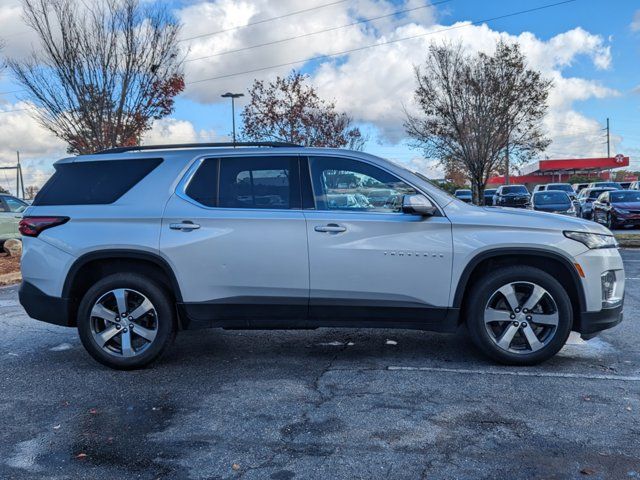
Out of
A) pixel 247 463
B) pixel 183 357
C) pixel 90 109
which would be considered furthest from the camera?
pixel 90 109

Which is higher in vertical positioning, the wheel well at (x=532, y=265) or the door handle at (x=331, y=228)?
the door handle at (x=331, y=228)

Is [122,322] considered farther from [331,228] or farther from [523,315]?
[523,315]

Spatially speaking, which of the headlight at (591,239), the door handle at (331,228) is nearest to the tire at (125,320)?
the door handle at (331,228)

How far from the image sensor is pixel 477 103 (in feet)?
67.0

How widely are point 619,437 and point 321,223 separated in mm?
2531

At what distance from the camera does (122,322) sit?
15.7 feet

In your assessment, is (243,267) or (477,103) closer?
(243,267)

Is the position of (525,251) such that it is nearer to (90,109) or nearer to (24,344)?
(24,344)

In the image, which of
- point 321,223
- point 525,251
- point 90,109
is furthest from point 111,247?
point 90,109

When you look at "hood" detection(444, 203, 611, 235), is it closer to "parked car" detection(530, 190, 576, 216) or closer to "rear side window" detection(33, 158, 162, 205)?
"rear side window" detection(33, 158, 162, 205)

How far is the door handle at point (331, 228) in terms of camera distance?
458 cm

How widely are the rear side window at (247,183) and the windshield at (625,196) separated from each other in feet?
63.8

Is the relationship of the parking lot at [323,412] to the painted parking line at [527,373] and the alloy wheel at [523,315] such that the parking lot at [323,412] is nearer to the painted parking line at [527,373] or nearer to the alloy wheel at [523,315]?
the painted parking line at [527,373]

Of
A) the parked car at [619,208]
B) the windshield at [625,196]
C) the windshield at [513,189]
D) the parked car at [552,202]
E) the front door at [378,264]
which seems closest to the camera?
the front door at [378,264]
